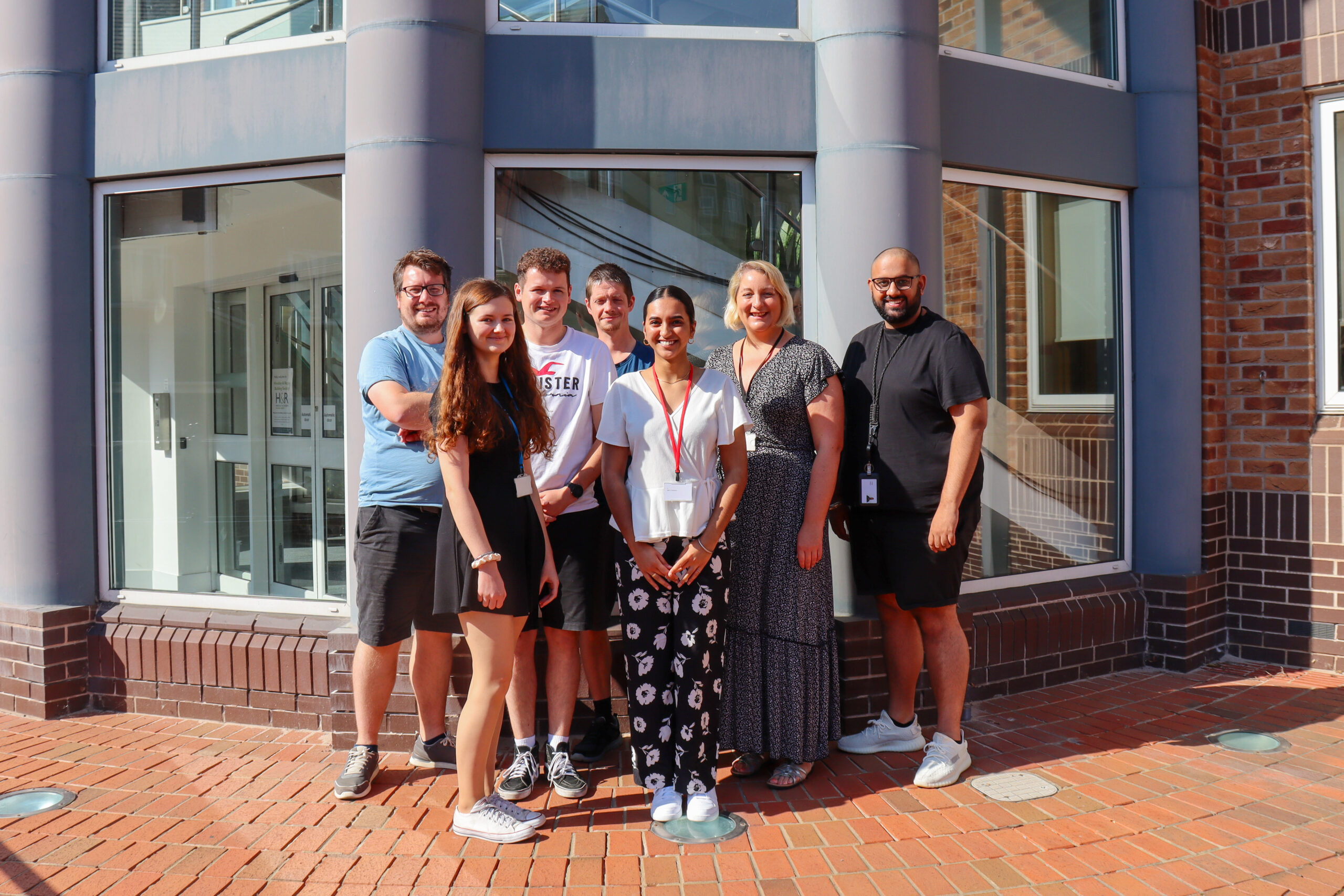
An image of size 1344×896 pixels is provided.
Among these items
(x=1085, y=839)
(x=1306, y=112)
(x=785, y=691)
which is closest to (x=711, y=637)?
(x=785, y=691)

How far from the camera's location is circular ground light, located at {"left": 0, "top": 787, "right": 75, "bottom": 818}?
3.61 meters

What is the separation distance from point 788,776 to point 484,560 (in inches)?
60.8

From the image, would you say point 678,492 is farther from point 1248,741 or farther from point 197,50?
point 197,50

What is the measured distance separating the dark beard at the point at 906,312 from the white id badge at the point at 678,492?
122 centimetres

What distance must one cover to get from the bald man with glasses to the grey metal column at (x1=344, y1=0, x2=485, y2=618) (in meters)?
1.86

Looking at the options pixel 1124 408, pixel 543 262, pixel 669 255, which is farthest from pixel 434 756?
pixel 1124 408

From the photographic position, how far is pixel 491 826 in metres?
3.34

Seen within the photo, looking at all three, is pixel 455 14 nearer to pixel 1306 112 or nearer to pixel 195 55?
pixel 195 55

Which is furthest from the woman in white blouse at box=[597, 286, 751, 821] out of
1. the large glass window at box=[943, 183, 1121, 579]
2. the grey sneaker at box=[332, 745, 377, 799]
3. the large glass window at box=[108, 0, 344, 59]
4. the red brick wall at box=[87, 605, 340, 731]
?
the large glass window at box=[108, 0, 344, 59]

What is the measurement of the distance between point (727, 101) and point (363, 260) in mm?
1842

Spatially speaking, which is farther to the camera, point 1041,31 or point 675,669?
point 1041,31

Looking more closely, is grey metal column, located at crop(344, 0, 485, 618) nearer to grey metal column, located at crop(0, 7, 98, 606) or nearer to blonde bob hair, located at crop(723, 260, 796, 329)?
blonde bob hair, located at crop(723, 260, 796, 329)

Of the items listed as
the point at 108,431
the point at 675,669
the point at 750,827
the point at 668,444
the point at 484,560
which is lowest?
the point at 750,827

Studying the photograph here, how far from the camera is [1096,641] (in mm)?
5309
